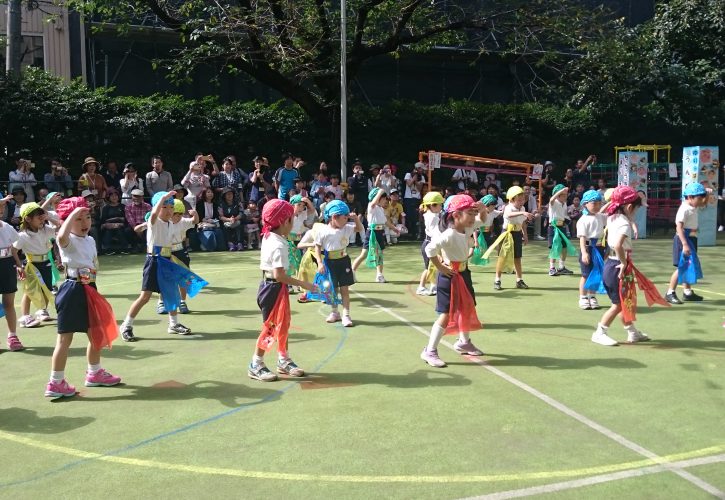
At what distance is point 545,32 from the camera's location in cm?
2077

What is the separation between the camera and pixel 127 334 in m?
8.81

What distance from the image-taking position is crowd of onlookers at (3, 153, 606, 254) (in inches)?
673

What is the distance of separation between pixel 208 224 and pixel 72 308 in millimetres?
11306

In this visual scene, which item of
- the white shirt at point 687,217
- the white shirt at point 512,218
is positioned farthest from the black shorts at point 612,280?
the white shirt at point 512,218

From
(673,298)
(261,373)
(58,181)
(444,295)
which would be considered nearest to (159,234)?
(261,373)

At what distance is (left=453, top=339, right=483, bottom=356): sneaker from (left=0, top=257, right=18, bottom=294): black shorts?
4.97 meters

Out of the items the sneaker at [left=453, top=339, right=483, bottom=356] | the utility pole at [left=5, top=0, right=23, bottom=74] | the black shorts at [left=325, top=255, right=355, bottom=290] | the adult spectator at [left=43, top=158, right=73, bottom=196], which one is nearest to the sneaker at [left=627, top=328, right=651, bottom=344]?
the sneaker at [left=453, top=339, right=483, bottom=356]

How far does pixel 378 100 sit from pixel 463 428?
76.5ft

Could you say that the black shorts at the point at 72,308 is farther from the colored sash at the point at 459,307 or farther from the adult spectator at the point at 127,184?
the adult spectator at the point at 127,184

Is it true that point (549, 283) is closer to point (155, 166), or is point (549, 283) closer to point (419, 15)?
point (155, 166)

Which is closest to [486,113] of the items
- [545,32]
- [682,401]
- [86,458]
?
[545,32]

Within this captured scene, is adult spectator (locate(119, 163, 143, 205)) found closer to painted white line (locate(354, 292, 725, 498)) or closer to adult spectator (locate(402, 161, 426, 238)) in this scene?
adult spectator (locate(402, 161, 426, 238))

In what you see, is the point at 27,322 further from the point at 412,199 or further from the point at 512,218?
the point at 412,199

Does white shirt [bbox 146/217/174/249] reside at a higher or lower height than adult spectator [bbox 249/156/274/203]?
lower
